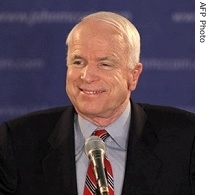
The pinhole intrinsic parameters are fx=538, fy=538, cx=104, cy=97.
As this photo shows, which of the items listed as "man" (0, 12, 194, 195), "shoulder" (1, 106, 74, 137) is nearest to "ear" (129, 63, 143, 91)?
"man" (0, 12, 194, 195)

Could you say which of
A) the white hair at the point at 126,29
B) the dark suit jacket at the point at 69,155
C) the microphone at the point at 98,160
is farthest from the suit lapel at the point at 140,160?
the microphone at the point at 98,160

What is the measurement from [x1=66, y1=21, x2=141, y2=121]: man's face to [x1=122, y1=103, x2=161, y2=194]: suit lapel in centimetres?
5

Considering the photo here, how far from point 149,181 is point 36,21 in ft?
1.17

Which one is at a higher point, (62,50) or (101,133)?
(62,50)

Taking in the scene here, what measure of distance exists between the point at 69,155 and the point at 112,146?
0.24ft

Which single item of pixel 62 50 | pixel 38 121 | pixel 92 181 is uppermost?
pixel 62 50

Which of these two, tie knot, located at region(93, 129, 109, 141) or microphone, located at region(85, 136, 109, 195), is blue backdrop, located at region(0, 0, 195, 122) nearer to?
tie knot, located at region(93, 129, 109, 141)

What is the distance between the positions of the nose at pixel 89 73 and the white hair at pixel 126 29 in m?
0.07

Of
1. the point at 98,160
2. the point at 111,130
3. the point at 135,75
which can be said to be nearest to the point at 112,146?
the point at 111,130

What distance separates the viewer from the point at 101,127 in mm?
940

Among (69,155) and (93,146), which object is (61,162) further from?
(93,146)

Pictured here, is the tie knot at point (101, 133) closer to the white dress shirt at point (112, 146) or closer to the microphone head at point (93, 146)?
the white dress shirt at point (112, 146)

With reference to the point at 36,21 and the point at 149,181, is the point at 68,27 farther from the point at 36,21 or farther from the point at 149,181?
the point at 149,181

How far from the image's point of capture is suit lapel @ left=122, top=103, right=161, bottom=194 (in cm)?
90
